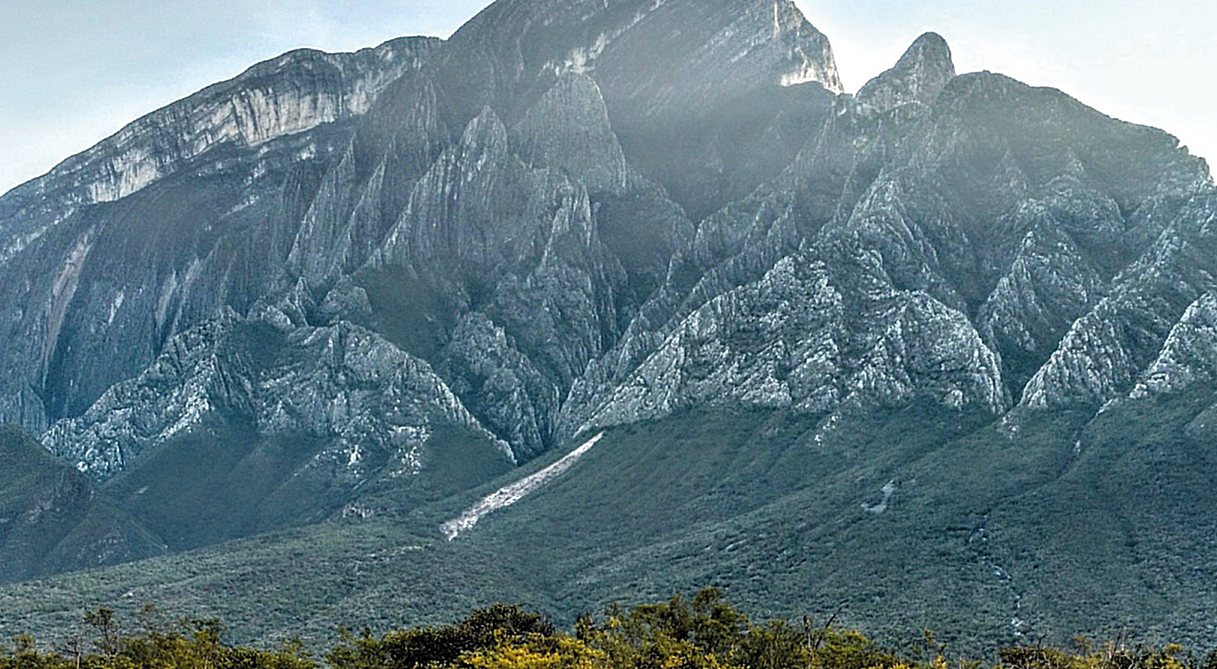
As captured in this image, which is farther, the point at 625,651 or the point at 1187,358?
the point at 1187,358

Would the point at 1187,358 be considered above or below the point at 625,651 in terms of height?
above

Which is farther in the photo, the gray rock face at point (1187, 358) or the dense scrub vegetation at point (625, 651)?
the gray rock face at point (1187, 358)

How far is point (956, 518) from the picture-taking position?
170 meters

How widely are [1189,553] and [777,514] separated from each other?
187 ft

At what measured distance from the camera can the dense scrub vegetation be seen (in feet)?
324

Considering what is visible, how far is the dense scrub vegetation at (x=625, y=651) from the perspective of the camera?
324ft

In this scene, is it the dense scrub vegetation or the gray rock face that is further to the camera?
the gray rock face

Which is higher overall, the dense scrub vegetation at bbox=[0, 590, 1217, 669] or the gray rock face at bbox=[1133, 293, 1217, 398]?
the gray rock face at bbox=[1133, 293, 1217, 398]

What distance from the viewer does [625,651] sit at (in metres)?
100

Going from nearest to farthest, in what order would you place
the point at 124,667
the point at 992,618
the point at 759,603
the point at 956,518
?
the point at 124,667 < the point at 992,618 < the point at 759,603 < the point at 956,518

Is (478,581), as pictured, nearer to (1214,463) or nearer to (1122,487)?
(1122,487)

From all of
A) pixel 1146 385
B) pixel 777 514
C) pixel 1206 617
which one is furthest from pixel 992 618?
pixel 1146 385

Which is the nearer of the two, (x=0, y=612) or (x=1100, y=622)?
(x=1100, y=622)

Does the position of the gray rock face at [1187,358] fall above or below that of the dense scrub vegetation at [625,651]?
above
